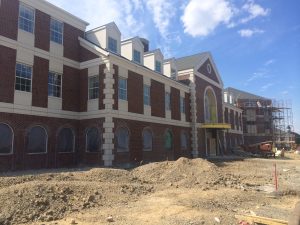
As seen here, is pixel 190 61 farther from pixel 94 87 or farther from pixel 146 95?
pixel 94 87

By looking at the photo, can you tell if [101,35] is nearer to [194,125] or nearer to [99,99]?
[99,99]

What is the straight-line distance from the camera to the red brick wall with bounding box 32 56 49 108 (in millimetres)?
19328

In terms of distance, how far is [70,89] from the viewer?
2198 cm

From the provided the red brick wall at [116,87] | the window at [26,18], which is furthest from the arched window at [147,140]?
the window at [26,18]

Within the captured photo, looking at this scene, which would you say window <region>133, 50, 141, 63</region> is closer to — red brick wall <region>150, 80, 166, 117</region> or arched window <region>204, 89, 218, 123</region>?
red brick wall <region>150, 80, 166, 117</region>

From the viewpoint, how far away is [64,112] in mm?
21188

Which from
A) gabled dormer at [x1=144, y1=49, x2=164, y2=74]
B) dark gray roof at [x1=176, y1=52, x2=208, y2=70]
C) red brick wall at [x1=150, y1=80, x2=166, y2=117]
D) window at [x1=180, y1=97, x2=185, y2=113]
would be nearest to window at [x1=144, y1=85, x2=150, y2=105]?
red brick wall at [x1=150, y1=80, x2=166, y2=117]

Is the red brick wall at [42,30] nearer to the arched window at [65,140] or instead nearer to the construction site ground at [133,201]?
the arched window at [65,140]

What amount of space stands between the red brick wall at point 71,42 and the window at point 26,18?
2826 mm

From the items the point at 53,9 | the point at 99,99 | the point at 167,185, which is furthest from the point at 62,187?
the point at 53,9

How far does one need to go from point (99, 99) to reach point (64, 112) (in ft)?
8.82

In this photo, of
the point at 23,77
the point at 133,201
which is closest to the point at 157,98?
the point at 23,77

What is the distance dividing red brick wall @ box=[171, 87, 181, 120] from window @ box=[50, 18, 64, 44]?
12.8m

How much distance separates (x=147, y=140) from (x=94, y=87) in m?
6.62
